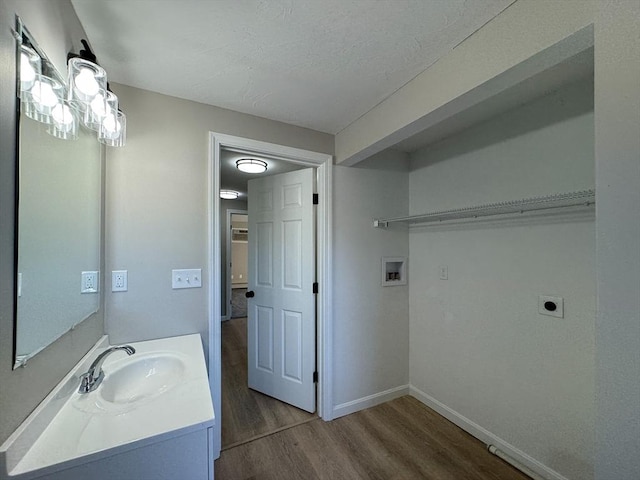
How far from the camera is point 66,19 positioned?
97 cm

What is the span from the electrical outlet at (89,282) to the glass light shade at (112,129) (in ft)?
2.08

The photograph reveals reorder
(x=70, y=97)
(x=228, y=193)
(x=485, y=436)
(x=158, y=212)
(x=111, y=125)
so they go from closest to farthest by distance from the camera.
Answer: (x=70, y=97)
(x=111, y=125)
(x=158, y=212)
(x=485, y=436)
(x=228, y=193)

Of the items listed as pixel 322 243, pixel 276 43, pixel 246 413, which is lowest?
pixel 246 413

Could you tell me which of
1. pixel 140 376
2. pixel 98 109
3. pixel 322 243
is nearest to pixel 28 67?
pixel 98 109

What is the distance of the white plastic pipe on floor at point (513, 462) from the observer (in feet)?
5.05

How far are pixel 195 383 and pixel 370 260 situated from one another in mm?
1623

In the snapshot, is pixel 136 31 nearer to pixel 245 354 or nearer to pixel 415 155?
pixel 415 155

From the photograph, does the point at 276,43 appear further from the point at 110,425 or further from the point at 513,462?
the point at 513,462

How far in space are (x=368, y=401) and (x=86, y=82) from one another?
2.74 meters

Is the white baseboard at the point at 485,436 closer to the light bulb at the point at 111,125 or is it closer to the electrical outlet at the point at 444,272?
the electrical outlet at the point at 444,272

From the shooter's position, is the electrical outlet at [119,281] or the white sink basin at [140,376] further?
the electrical outlet at [119,281]

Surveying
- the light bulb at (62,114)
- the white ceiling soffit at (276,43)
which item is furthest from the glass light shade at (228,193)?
the light bulb at (62,114)

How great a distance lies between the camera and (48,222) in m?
0.87

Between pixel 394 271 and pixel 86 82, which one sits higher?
pixel 86 82
